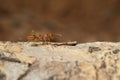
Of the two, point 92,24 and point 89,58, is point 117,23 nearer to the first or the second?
point 92,24

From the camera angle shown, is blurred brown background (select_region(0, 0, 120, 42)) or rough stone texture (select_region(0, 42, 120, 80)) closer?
rough stone texture (select_region(0, 42, 120, 80))

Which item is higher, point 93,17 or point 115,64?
point 93,17

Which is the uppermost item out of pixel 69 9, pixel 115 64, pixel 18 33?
pixel 69 9

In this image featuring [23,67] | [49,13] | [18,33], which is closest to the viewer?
[23,67]

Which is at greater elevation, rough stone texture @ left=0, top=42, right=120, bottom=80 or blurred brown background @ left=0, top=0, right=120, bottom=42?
blurred brown background @ left=0, top=0, right=120, bottom=42

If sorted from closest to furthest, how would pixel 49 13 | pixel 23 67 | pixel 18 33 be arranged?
pixel 23 67 → pixel 18 33 → pixel 49 13

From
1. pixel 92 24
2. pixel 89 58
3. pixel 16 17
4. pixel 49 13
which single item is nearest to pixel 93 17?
pixel 92 24
